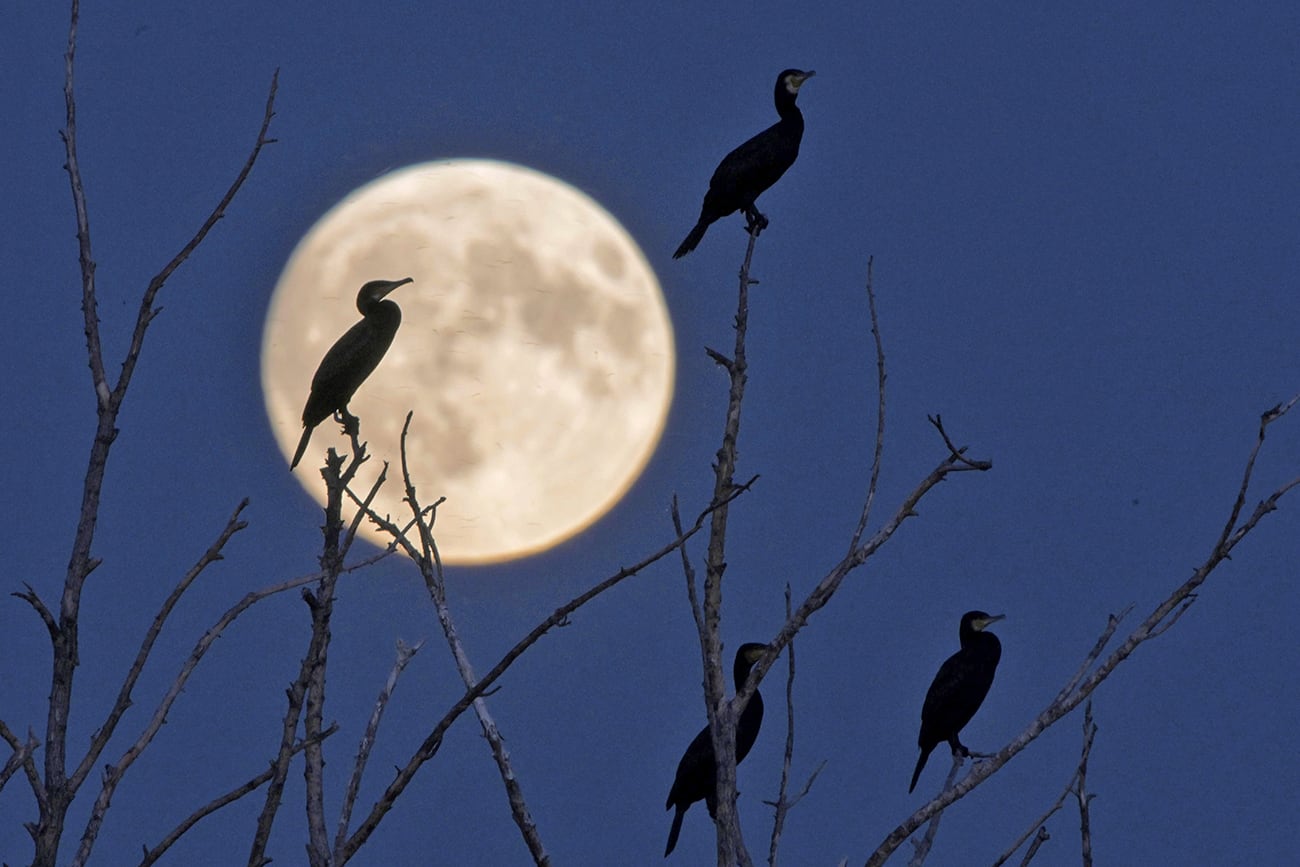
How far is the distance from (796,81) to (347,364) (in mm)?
5574

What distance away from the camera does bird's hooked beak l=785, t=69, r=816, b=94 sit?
1368 centimetres

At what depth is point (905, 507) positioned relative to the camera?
18.5ft

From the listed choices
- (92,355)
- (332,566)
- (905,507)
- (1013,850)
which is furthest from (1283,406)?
(92,355)

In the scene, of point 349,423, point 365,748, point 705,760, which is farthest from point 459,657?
point 705,760

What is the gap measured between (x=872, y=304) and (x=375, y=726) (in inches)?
97.0

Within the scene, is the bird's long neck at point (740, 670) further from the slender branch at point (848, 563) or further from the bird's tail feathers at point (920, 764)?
the slender branch at point (848, 563)

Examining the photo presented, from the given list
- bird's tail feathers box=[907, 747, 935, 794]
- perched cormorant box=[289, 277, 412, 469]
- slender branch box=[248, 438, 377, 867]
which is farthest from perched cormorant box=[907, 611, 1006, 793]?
slender branch box=[248, 438, 377, 867]

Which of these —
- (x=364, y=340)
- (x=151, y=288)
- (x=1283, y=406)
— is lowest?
(x=1283, y=406)

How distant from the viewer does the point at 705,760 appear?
1118cm

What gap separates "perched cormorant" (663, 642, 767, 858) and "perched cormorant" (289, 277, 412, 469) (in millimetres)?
3467

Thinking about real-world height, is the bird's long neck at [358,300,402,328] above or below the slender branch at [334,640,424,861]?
above

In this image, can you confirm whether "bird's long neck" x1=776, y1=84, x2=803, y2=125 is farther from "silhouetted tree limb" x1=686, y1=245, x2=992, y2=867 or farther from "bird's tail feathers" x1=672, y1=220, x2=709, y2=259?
"silhouetted tree limb" x1=686, y1=245, x2=992, y2=867

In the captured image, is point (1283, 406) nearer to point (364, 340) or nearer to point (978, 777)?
point (978, 777)

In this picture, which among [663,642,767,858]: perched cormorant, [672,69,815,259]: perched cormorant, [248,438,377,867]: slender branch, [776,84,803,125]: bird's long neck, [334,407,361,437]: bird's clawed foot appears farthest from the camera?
[776,84,803,125]: bird's long neck
